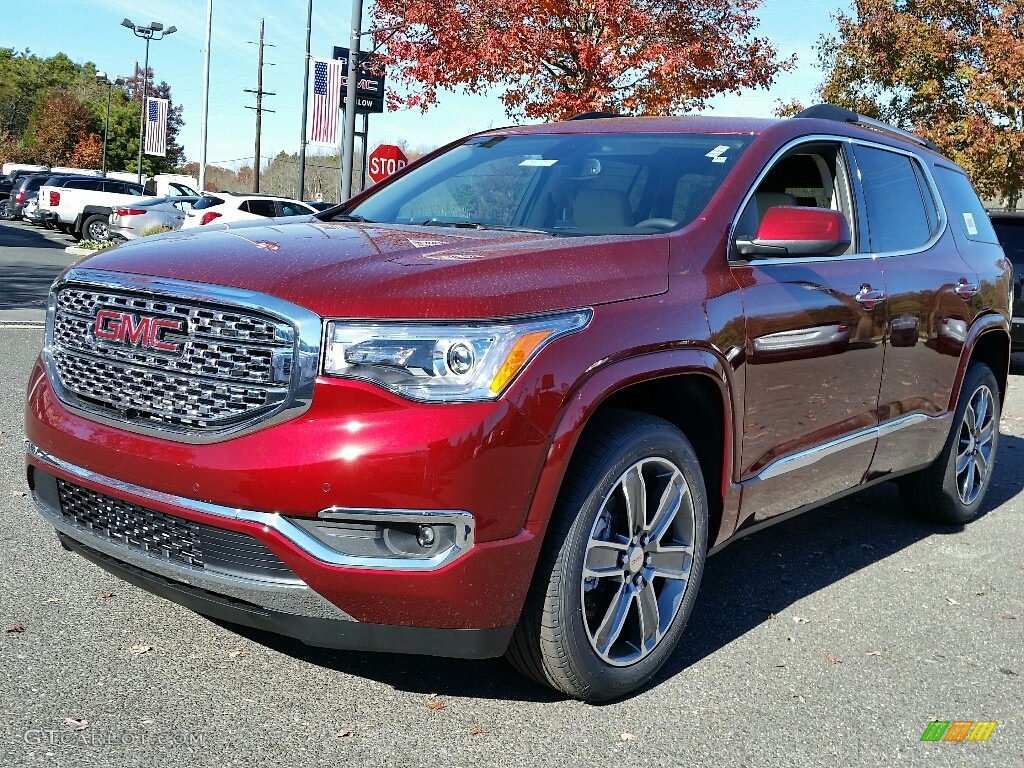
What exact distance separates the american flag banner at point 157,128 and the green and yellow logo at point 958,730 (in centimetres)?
4223

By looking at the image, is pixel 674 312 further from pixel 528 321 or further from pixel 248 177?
pixel 248 177

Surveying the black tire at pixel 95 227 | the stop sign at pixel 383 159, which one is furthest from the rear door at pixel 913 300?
the black tire at pixel 95 227

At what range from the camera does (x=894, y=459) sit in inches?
198

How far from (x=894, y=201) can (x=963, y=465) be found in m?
1.71

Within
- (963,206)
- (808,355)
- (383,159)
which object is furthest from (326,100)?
(808,355)

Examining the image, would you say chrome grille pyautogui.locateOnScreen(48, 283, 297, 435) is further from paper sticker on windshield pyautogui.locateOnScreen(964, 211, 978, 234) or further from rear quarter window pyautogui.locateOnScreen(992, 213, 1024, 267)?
rear quarter window pyautogui.locateOnScreen(992, 213, 1024, 267)

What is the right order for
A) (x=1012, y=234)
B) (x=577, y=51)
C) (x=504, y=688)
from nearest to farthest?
(x=504, y=688) < (x=1012, y=234) < (x=577, y=51)

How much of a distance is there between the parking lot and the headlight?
1025 mm

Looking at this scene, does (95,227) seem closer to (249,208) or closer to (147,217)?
(147,217)

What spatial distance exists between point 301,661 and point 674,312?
1646mm

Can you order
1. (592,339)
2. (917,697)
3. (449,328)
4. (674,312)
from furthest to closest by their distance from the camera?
1. (917,697)
2. (674,312)
3. (592,339)
4. (449,328)

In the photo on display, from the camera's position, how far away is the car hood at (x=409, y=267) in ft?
9.70

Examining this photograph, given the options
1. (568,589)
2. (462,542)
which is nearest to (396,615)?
(462,542)

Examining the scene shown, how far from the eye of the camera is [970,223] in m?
5.88
